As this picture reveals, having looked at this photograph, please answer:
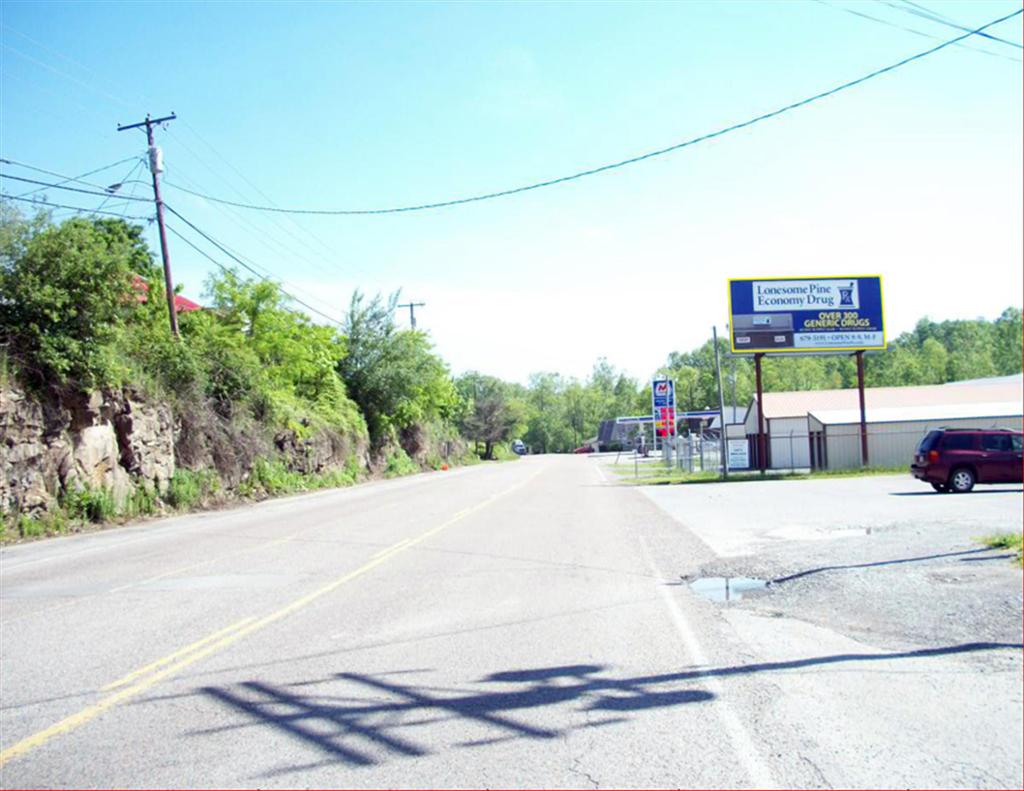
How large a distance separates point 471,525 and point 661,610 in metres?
9.89

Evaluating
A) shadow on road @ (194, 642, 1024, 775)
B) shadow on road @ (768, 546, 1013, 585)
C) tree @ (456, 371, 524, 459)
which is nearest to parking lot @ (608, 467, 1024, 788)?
shadow on road @ (768, 546, 1013, 585)

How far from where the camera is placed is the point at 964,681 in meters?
6.16

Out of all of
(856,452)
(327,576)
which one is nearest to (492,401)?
(856,452)

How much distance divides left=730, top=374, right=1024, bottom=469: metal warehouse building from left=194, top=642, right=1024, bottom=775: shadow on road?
38.7 meters

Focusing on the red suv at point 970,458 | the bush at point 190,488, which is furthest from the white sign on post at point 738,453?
the bush at point 190,488

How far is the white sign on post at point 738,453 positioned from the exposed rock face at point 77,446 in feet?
85.5

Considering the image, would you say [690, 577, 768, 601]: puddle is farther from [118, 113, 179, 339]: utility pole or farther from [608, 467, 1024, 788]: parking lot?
[118, 113, 179, 339]: utility pole

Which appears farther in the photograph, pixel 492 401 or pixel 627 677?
pixel 492 401

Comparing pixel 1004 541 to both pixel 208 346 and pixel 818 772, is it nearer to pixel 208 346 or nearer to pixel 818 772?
pixel 818 772

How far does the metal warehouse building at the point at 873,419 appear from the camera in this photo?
1676 inches

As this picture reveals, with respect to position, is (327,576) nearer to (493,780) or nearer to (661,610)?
(661,610)

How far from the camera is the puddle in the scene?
9930 mm

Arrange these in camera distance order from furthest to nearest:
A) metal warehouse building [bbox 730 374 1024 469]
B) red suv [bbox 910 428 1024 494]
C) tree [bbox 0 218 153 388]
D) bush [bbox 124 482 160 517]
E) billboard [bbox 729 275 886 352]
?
metal warehouse building [bbox 730 374 1024 469]
billboard [bbox 729 275 886 352]
bush [bbox 124 482 160 517]
red suv [bbox 910 428 1024 494]
tree [bbox 0 218 153 388]

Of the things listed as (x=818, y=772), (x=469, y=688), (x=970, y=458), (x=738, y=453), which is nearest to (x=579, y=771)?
(x=818, y=772)
